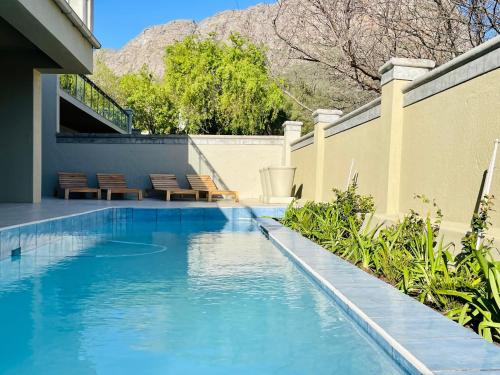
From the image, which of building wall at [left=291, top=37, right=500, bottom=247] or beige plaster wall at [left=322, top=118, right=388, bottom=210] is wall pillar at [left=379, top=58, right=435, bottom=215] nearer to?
building wall at [left=291, top=37, right=500, bottom=247]

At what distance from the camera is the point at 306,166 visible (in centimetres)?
1312

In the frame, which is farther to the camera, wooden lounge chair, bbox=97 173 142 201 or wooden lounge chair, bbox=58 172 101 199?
wooden lounge chair, bbox=97 173 142 201

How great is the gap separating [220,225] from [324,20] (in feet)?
15.7

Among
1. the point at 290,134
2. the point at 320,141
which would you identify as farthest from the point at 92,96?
the point at 320,141

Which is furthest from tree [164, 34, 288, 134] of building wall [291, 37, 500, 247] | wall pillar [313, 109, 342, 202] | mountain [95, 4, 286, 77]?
mountain [95, 4, 286, 77]

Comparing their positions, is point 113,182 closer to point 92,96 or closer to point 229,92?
point 92,96

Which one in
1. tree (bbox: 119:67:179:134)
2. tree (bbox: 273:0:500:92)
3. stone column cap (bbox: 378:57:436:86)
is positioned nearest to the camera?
stone column cap (bbox: 378:57:436:86)

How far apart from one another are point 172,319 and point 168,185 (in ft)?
38.2

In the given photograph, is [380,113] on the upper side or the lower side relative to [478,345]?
upper

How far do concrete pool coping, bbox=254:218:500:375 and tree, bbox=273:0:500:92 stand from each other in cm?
560

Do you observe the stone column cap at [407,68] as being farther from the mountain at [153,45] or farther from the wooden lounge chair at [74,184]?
the mountain at [153,45]

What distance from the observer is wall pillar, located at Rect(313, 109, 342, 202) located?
11148 millimetres

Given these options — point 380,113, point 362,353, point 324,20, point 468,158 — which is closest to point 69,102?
point 324,20

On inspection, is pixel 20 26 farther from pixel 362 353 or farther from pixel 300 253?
pixel 362 353
